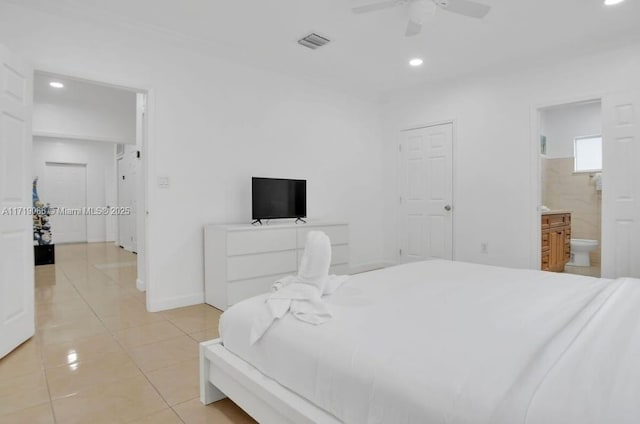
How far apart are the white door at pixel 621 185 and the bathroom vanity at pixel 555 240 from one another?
0.72 m

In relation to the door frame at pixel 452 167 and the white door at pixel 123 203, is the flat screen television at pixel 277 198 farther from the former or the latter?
the white door at pixel 123 203

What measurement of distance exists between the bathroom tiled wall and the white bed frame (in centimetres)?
619

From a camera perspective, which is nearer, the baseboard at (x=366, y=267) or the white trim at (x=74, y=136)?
the baseboard at (x=366, y=267)

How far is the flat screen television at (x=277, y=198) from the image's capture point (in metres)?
3.91

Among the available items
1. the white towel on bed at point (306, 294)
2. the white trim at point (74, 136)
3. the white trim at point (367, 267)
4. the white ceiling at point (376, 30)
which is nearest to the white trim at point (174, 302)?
the white towel on bed at point (306, 294)

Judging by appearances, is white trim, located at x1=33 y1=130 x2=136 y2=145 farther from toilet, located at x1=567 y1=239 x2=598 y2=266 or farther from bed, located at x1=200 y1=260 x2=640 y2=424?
toilet, located at x1=567 y1=239 x2=598 y2=266

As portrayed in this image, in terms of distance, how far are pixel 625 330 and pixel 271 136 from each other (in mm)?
3778

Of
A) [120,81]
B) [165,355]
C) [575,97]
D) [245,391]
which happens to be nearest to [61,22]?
[120,81]

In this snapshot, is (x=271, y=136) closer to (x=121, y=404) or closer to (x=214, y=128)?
(x=214, y=128)

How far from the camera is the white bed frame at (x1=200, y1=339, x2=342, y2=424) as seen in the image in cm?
126

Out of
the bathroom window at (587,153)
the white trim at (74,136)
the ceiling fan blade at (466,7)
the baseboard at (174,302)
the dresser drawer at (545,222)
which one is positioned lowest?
the baseboard at (174,302)

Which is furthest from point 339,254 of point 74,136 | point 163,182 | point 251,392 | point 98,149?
point 98,149

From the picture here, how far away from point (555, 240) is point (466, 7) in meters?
3.45

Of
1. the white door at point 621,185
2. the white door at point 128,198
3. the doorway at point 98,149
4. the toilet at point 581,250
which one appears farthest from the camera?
the white door at point 128,198
